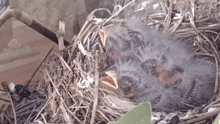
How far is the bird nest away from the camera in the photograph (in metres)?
0.87

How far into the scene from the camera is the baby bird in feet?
2.73

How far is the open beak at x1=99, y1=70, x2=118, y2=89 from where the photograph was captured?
864mm

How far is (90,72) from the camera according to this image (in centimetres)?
95

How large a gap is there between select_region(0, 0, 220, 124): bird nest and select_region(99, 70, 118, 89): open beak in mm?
32

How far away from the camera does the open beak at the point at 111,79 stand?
864 millimetres

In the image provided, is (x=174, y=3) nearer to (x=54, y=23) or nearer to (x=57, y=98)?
(x=54, y=23)

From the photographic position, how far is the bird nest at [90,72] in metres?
0.87

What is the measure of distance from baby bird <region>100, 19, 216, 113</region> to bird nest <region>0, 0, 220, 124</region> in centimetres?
6

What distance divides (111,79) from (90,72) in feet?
0.41

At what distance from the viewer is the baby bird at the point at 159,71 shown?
83 centimetres

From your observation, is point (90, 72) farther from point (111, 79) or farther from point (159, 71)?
point (159, 71)

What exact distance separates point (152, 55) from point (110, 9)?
370 mm

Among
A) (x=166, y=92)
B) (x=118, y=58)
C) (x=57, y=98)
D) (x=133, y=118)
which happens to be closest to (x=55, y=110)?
(x=57, y=98)

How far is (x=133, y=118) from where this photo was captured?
13.8 inches
